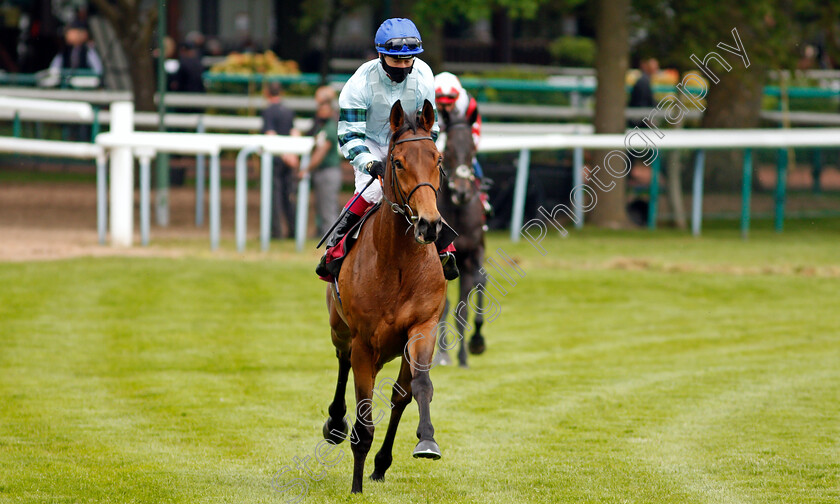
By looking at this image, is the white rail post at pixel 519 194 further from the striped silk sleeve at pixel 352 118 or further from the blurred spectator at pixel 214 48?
the blurred spectator at pixel 214 48

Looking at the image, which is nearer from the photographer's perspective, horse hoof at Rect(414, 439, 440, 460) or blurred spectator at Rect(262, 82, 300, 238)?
horse hoof at Rect(414, 439, 440, 460)

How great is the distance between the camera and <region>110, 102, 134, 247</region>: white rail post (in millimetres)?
15102

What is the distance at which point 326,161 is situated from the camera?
15.9m

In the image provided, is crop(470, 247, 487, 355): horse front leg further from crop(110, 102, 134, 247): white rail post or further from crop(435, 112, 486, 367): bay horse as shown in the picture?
crop(110, 102, 134, 247): white rail post

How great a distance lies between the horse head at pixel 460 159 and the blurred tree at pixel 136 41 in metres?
12.5

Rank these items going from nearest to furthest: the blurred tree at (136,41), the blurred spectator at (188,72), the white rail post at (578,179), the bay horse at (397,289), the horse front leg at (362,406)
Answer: the bay horse at (397,289), the horse front leg at (362,406), the white rail post at (578,179), the blurred tree at (136,41), the blurred spectator at (188,72)

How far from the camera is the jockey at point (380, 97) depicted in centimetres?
606

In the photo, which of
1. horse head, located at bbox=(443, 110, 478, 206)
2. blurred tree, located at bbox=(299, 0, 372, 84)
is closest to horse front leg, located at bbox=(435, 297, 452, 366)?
horse head, located at bbox=(443, 110, 478, 206)

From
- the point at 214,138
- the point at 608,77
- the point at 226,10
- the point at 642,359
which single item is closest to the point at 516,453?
the point at 642,359

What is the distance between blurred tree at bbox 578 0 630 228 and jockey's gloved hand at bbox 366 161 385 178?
13123 millimetres

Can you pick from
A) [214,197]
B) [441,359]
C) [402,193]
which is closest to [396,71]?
[402,193]

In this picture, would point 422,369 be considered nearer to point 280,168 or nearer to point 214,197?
point 214,197

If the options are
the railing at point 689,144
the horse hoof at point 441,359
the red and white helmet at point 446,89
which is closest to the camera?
the red and white helmet at point 446,89

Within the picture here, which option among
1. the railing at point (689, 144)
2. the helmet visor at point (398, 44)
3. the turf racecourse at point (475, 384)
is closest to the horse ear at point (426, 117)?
the helmet visor at point (398, 44)
